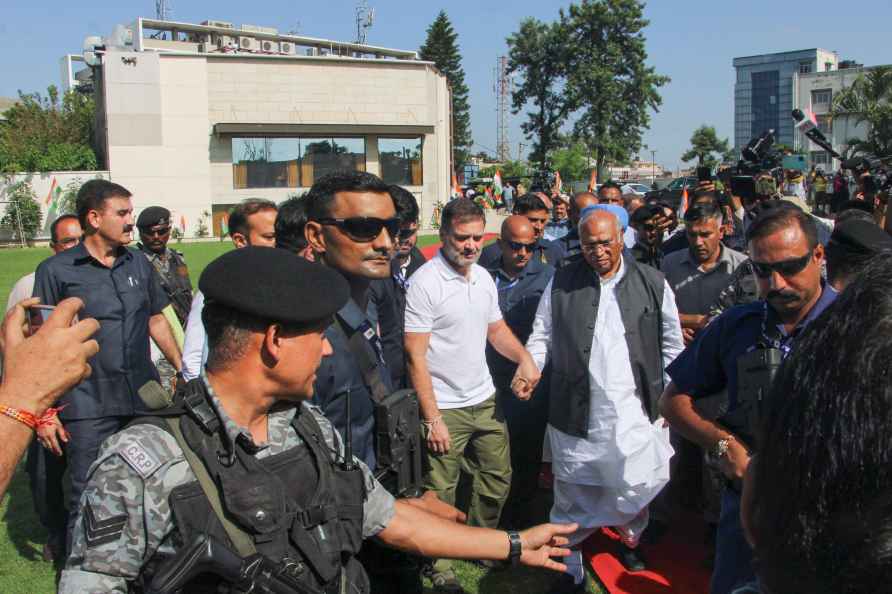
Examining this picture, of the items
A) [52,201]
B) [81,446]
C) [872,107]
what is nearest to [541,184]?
[81,446]

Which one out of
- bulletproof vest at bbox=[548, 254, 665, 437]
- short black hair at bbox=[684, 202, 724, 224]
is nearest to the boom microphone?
short black hair at bbox=[684, 202, 724, 224]

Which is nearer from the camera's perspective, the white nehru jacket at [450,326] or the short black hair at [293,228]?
the short black hair at [293,228]

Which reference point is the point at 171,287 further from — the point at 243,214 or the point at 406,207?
the point at 406,207

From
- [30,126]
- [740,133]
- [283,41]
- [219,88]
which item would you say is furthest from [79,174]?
[740,133]

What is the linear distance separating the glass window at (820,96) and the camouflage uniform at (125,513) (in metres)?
75.7

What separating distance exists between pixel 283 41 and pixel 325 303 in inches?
2112

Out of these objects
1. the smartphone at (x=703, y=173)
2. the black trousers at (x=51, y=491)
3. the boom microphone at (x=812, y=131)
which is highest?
the boom microphone at (x=812, y=131)

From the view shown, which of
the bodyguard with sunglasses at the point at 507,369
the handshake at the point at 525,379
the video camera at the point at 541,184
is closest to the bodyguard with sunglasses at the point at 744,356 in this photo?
the handshake at the point at 525,379

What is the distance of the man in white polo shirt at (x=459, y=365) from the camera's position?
445cm

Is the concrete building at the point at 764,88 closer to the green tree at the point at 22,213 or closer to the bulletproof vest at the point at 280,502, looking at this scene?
the green tree at the point at 22,213

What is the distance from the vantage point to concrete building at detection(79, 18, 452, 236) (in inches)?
1359

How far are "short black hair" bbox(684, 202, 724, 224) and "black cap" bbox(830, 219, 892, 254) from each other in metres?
2.10

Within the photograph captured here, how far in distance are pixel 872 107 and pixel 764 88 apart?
4238 inches

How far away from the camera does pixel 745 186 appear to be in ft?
21.6
